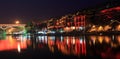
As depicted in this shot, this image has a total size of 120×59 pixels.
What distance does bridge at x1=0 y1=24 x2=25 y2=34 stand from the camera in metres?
186

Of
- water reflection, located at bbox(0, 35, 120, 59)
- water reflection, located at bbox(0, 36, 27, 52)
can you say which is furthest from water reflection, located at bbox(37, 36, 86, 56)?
water reflection, located at bbox(0, 36, 27, 52)

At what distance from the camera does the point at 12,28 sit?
7687 inches

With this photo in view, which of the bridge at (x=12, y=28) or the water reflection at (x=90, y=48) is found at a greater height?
the bridge at (x=12, y=28)

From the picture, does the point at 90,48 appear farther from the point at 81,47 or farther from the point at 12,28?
the point at 12,28

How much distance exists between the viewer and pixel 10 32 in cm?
19638

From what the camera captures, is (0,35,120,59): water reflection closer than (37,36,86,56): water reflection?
Yes

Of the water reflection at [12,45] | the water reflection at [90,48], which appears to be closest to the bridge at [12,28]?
the water reflection at [12,45]

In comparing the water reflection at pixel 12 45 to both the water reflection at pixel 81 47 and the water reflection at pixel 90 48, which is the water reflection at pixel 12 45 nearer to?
the water reflection at pixel 81 47

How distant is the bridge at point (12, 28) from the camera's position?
186000 millimetres

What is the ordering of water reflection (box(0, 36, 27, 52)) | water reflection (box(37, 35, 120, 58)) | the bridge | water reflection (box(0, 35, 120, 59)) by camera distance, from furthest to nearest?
the bridge
water reflection (box(0, 36, 27, 52))
water reflection (box(37, 35, 120, 58))
water reflection (box(0, 35, 120, 59))

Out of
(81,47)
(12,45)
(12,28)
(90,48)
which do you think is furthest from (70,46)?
(12,28)

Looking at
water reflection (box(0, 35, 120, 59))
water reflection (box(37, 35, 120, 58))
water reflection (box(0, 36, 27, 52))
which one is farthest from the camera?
water reflection (box(0, 36, 27, 52))

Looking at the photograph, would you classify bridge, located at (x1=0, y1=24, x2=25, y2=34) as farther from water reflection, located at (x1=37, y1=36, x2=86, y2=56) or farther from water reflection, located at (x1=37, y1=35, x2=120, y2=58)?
water reflection, located at (x1=37, y1=35, x2=120, y2=58)

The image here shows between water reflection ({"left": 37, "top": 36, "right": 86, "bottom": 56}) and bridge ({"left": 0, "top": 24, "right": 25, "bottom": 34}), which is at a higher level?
bridge ({"left": 0, "top": 24, "right": 25, "bottom": 34})
